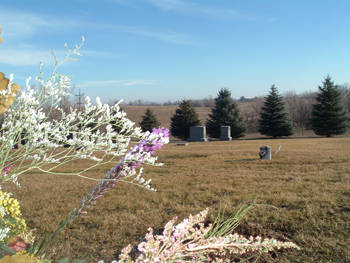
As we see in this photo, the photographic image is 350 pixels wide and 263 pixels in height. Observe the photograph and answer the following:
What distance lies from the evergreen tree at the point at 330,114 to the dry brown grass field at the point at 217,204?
22.1m

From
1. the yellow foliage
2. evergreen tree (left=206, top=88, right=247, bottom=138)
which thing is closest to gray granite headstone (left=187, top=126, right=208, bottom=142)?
evergreen tree (left=206, top=88, right=247, bottom=138)

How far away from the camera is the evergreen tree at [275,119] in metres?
27.2

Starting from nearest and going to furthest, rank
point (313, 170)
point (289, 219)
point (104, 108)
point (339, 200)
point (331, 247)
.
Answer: point (104, 108) → point (331, 247) → point (289, 219) → point (339, 200) → point (313, 170)

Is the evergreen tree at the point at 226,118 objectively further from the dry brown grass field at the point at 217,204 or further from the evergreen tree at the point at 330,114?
the dry brown grass field at the point at 217,204

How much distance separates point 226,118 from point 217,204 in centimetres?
2418

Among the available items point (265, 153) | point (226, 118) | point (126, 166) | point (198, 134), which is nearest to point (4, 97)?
point (126, 166)

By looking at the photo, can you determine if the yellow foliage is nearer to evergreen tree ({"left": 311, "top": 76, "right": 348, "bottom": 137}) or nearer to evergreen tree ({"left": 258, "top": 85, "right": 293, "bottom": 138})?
evergreen tree ({"left": 258, "top": 85, "right": 293, "bottom": 138})

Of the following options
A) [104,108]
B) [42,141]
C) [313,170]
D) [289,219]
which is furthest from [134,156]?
[313,170]

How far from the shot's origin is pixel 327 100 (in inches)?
1106

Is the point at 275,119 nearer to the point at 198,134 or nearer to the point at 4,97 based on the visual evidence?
the point at 198,134

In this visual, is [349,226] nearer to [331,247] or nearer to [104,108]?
[331,247]

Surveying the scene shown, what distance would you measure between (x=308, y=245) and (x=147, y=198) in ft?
9.26

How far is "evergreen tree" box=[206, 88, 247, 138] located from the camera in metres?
27.7

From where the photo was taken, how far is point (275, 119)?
2770cm
